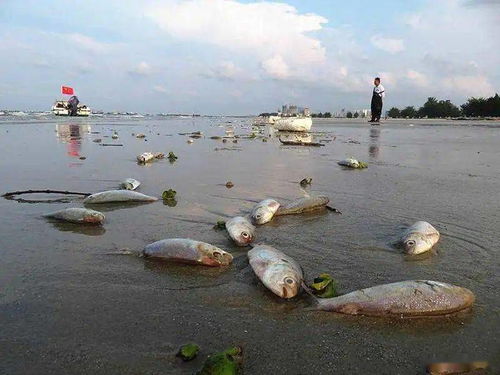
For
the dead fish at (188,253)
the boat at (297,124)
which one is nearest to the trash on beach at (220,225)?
the dead fish at (188,253)

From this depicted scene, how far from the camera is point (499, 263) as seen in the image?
11.9 feet

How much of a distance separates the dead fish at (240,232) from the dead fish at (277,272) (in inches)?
21.2

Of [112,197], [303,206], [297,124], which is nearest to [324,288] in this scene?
[303,206]

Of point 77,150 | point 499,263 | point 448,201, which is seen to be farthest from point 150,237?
point 77,150

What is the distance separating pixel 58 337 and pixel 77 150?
1215 cm

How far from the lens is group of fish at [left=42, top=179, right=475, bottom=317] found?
2.75 m

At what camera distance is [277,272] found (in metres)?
3.18

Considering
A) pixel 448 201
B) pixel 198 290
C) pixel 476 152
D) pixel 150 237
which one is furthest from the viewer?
pixel 476 152

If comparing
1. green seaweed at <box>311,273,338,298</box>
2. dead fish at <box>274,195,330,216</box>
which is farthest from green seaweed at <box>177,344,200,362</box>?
dead fish at <box>274,195,330,216</box>

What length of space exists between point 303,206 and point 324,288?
254cm

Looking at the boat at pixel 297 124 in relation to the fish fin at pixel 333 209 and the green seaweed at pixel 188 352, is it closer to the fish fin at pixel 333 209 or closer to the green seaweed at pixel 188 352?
the fish fin at pixel 333 209

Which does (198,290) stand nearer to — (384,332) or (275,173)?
(384,332)

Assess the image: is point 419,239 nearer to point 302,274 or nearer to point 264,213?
point 302,274

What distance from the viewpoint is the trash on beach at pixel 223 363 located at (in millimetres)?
2021
